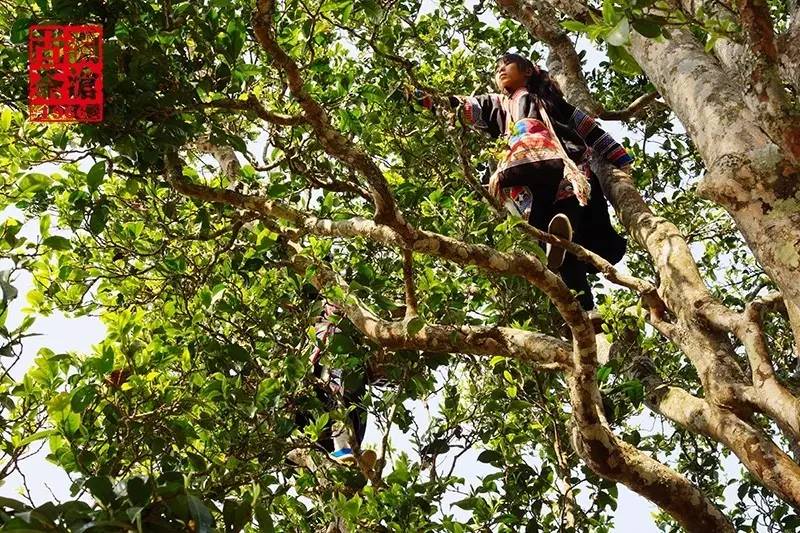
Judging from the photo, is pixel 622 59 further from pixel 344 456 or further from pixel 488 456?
pixel 344 456

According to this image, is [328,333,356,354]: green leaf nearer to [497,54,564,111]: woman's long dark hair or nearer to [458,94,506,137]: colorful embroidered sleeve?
[458,94,506,137]: colorful embroidered sleeve

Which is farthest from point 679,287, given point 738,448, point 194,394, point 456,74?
point 456,74

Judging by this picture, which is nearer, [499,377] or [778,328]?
[499,377]

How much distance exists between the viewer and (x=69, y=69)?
3055 millimetres

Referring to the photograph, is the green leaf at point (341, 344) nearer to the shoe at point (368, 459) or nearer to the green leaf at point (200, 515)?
the shoe at point (368, 459)

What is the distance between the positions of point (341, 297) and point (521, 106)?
2397mm

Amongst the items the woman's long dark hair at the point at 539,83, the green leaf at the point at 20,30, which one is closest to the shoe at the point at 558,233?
the woman's long dark hair at the point at 539,83

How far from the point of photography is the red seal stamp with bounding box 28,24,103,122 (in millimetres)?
3004

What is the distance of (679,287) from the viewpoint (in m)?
3.63

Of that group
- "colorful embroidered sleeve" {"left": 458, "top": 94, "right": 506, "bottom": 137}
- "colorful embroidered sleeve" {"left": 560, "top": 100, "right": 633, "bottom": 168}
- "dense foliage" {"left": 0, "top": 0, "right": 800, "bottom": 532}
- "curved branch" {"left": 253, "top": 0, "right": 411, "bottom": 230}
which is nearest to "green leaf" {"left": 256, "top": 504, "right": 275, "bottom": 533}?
"dense foliage" {"left": 0, "top": 0, "right": 800, "bottom": 532}

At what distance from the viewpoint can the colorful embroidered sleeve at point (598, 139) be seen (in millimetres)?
5051

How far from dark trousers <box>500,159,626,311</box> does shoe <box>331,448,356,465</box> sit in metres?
1.71

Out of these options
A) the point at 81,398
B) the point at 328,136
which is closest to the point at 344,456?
the point at 328,136

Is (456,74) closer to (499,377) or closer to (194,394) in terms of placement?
(499,377)
